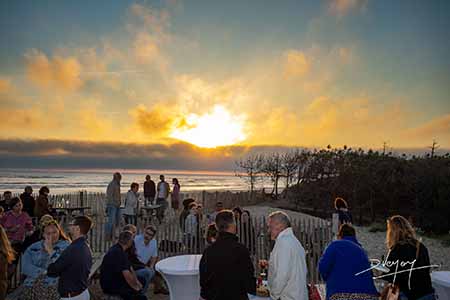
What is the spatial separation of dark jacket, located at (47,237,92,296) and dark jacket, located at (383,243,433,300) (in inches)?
136

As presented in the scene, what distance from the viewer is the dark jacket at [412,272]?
402 cm

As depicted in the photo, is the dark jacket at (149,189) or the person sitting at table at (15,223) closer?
the person sitting at table at (15,223)

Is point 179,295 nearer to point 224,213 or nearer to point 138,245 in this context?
point 138,245

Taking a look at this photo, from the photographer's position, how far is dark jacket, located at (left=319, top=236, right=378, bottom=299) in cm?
377

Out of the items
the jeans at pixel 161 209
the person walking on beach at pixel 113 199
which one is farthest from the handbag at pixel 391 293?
the jeans at pixel 161 209

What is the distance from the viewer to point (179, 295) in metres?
5.54

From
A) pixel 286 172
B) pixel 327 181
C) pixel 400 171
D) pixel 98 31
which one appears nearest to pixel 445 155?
pixel 400 171

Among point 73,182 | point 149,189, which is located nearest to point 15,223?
point 149,189

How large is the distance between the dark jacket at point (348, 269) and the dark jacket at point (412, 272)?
1.35ft

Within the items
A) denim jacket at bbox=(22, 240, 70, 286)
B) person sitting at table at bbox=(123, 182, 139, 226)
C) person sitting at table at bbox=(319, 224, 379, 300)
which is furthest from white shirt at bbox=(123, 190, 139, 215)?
person sitting at table at bbox=(319, 224, 379, 300)

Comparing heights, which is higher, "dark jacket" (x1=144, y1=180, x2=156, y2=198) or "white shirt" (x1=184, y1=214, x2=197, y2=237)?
"dark jacket" (x1=144, y1=180, x2=156, y2=198)

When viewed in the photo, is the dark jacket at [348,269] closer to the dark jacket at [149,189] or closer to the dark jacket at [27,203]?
the dark jacket at [27,203]

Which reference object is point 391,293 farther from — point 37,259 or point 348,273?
point 37,259

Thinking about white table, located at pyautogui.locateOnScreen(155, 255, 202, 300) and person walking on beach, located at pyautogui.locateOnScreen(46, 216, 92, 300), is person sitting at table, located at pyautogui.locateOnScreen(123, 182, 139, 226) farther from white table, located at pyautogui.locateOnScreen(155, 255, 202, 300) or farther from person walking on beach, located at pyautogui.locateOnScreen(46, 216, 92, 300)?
person walking on beach, located at pyautogui.locateOnScreen(46, 216, 92, 300)
